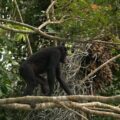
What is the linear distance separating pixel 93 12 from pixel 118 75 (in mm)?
3769

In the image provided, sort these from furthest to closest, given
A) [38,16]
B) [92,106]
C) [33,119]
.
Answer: [38,16]
[33,119]
[92,106]

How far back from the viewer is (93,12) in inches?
188

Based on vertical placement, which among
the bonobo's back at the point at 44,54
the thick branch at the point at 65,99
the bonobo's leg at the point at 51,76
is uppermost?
the bonobo's back at the point at 44,54

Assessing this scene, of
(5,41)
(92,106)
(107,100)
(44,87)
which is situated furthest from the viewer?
(5,41)

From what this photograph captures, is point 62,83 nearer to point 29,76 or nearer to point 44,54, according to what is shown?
point 44,54

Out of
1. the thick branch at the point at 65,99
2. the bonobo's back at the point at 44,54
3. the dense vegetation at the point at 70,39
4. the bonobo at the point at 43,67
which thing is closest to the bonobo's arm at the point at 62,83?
the bonobo at the point at 43,67

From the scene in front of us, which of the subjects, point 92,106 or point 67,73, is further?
point 67,73

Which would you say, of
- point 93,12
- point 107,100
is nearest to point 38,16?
point 93,12

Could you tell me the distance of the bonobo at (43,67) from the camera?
237 inches

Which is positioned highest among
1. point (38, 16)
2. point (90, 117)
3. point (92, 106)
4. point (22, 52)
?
point (38, 16)

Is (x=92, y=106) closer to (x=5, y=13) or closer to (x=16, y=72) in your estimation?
(x=16, y=72)

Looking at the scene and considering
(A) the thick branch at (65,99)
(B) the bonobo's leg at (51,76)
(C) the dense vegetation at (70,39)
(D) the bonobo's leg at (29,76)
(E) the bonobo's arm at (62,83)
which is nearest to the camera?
(A) the thick branch at (65,99)

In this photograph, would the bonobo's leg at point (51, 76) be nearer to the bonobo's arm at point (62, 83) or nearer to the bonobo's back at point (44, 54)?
the bonobo's back at point (44, 54)

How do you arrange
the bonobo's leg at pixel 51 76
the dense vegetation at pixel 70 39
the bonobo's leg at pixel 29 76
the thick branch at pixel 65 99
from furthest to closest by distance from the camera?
the bonobo's leg at pixel 51 76
the bonobo's leg at pixel 29 76
the dense vegetation at pixel 70 39
the thick branch at pixel 65 99
